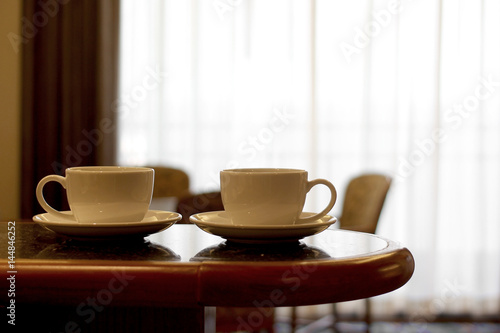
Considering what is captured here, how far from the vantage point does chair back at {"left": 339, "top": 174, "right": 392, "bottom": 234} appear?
8.09 ft

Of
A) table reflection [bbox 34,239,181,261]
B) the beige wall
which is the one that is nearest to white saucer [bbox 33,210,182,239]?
table reflection [bbox 34,239,181,261]

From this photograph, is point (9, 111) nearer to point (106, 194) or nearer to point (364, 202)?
point (364, 202)

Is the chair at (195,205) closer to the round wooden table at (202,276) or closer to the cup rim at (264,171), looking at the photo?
the cup rim at (264,171)

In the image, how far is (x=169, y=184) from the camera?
9.34 feet

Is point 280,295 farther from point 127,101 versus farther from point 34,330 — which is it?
point 127,101

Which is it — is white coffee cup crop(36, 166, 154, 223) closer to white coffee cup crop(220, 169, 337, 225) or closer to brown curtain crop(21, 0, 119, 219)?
white coffee cup crop(220, 169, 337, 225)

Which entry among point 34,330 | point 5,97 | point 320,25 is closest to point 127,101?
point 5,97

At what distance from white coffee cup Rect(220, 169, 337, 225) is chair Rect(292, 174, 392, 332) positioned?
1.65m

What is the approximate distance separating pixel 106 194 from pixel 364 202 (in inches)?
80.3

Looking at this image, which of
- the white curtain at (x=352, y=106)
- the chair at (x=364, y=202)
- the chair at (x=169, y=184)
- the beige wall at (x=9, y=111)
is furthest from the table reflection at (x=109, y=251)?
the beige wall at (x=9, y=111)

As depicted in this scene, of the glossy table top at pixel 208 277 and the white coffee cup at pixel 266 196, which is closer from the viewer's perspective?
the glossy table top at pixel 208 277

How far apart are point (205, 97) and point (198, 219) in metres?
2.71

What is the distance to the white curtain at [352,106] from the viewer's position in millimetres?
3457

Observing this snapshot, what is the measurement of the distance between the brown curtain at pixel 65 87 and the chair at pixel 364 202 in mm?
1495
